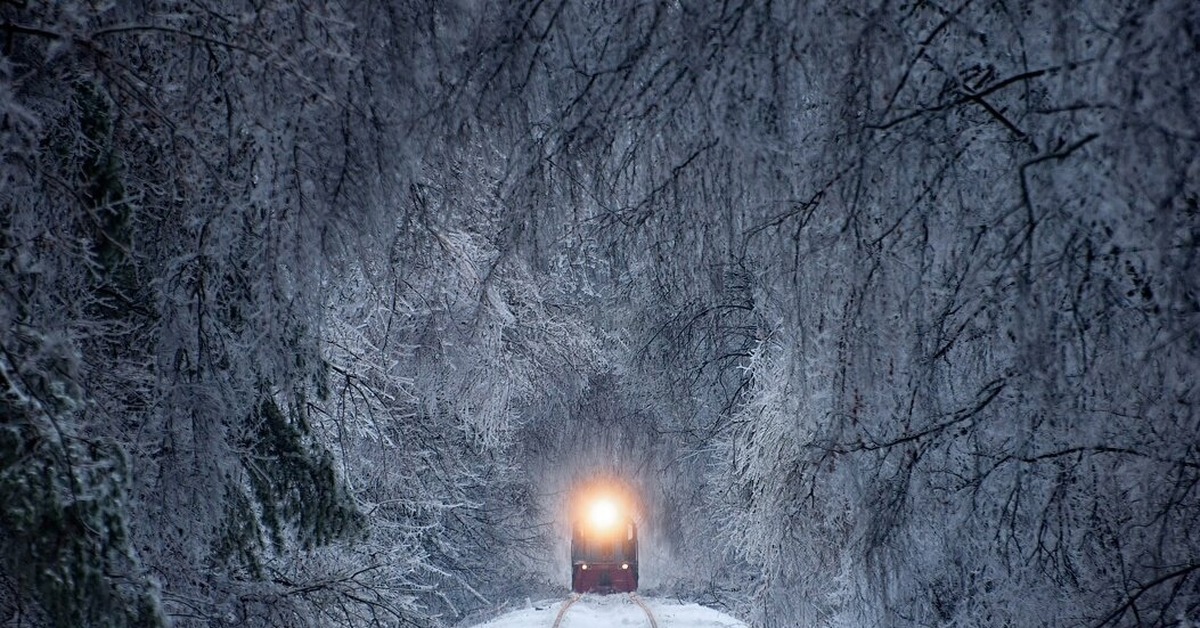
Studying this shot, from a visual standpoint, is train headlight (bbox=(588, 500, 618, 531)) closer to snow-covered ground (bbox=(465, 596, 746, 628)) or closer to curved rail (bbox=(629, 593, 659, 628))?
curved rail (bbox=(629, 593, 659, 628))

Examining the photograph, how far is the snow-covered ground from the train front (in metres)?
1.49

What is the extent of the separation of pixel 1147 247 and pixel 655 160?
2.22 m

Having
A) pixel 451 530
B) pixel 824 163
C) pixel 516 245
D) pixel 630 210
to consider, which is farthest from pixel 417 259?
pixel 451 530

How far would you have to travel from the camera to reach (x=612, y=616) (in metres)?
21.9

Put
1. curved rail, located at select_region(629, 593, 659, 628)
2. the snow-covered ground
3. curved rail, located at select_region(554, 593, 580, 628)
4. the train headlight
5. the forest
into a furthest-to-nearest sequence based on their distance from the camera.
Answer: the train headlight
curved rail, located at select_region(554, 593, 580, 628)
the snow-covered ground
curved rail, located at select_region(629, 593, 659, 628)
the forest

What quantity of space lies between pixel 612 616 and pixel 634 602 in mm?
2275

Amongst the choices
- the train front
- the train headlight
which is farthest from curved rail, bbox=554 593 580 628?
the train headlight

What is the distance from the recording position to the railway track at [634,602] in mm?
20095

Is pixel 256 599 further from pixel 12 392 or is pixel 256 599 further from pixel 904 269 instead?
pixel 904 269

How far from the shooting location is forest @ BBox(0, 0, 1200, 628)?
3.74 meters

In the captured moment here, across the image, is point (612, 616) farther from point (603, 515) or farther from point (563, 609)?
point (603, 515)

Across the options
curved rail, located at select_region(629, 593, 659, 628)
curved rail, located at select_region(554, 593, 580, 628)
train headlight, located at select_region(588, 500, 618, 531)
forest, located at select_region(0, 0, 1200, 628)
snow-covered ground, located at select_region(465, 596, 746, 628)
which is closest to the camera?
forest, located at select_region(0, 0, 1200, 628)

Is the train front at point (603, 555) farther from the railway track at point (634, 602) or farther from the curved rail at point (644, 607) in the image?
the curved rail at point (644, 607)

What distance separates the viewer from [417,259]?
580 centimetres
